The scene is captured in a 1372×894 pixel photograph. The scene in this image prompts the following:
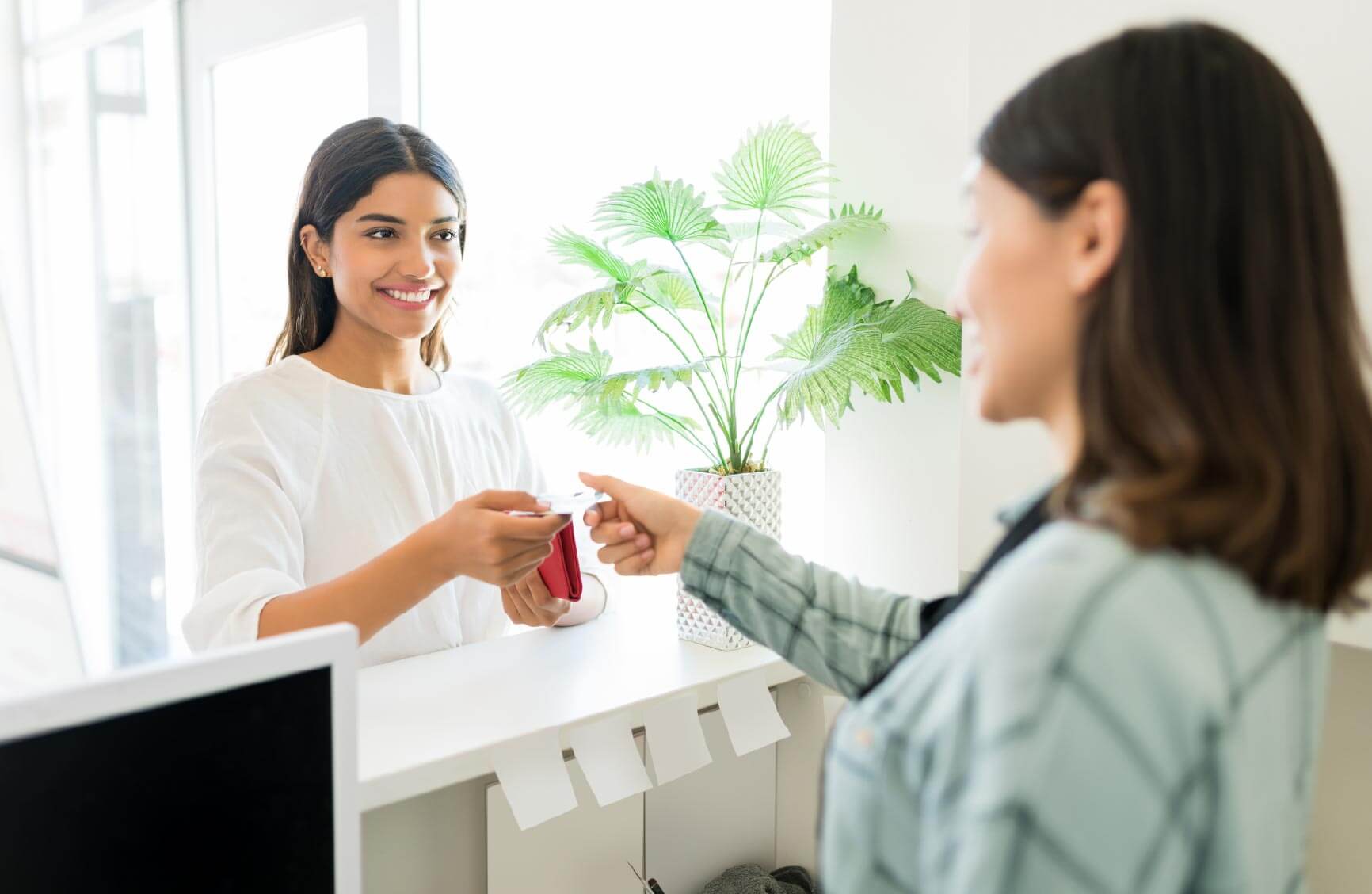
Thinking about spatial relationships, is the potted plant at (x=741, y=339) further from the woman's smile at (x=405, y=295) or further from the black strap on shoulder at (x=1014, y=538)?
the black strap on shoulder at (x=1014, y=538)

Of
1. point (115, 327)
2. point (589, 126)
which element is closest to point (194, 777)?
point (589, 126)

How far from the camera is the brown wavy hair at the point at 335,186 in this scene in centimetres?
140

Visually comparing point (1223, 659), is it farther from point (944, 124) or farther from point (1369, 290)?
point (944, 124)

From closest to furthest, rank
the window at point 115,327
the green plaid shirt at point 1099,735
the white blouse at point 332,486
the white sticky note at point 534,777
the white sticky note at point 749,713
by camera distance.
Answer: the green plaid shirt at point 1099,735 → the white sticky note at point 534,777 → the white blouse at point 332,486 → the white sticky note at point 749,713 → the window at point 115,327

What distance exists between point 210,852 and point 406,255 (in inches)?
37.0

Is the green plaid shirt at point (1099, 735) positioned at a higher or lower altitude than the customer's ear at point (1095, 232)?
lower

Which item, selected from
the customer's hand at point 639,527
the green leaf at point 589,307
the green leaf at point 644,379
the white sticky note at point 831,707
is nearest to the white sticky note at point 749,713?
the white sticky note at point 831,707

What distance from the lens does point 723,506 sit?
4.43 feet

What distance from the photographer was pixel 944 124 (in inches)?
57.0

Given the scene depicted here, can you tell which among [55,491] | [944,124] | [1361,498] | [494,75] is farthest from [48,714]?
[55,491]

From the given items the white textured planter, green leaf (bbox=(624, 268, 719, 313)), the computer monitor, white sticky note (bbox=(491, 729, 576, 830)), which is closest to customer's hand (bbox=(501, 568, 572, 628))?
the white textured planter

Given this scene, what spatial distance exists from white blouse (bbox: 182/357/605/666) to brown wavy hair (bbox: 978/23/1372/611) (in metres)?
0.92

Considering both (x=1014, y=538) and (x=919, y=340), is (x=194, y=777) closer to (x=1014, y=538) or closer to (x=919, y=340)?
(x=1014, y=538)

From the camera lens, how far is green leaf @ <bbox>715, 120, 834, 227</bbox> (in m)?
1.32
